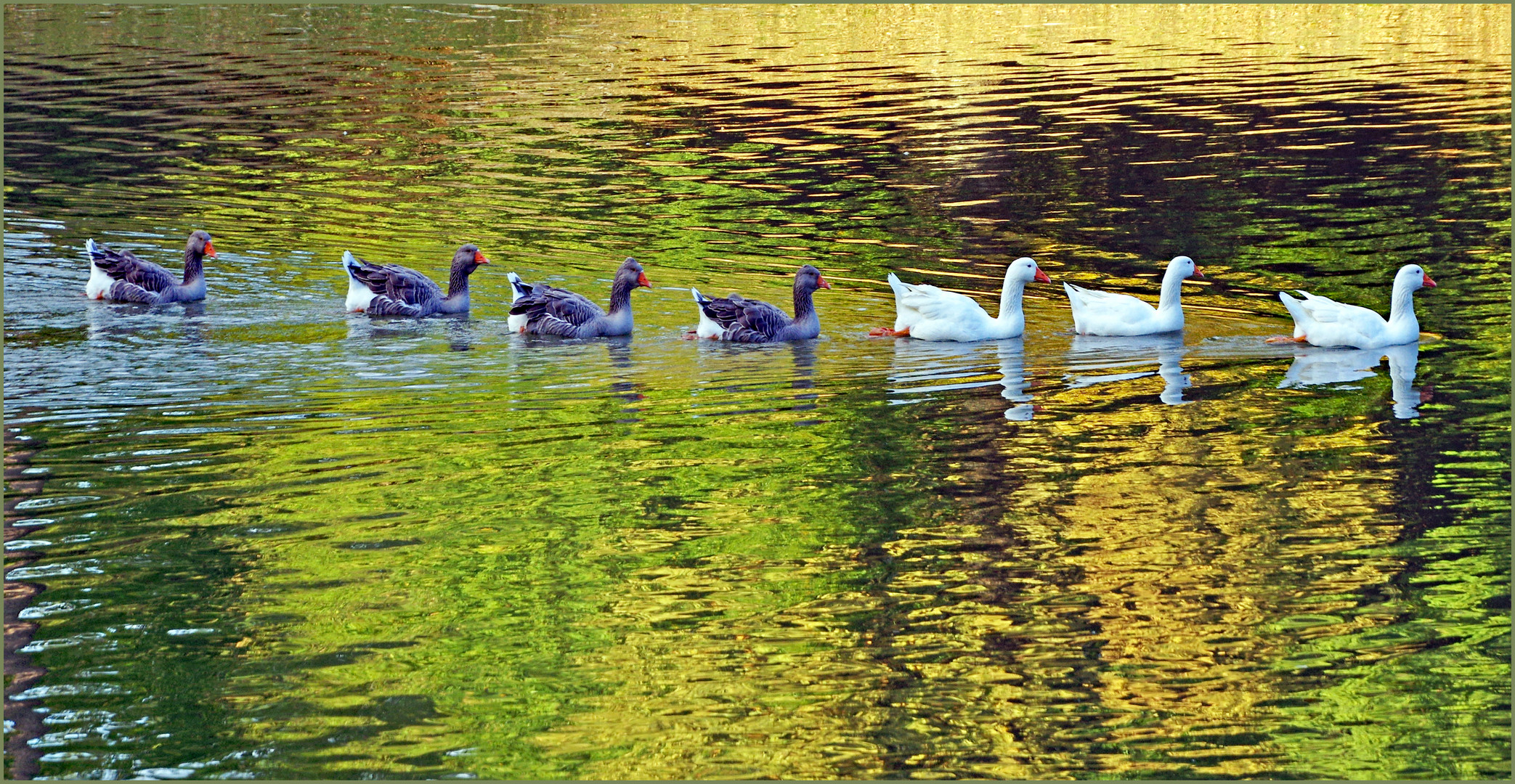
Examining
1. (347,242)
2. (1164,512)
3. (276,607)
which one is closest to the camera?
(276,607)

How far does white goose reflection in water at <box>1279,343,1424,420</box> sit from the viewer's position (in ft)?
52.6

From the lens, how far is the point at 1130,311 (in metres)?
18.7

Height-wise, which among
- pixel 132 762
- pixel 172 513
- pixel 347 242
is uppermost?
pixel 347 242

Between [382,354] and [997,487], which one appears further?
[382,354]

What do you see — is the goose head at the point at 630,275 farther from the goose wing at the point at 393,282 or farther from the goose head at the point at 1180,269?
the goose head at the point at 1180,269

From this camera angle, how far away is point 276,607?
10.7 metres

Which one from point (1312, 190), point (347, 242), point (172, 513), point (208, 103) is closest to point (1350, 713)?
point (172, 513)

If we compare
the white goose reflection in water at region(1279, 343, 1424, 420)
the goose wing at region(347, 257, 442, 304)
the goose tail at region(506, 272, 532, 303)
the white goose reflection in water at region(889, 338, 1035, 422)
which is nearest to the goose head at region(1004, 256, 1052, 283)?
the white goose reflection in water at region(889, 338, 1035, 422)

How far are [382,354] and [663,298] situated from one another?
448cm

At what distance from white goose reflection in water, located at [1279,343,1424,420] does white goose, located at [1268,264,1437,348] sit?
0.12 metres

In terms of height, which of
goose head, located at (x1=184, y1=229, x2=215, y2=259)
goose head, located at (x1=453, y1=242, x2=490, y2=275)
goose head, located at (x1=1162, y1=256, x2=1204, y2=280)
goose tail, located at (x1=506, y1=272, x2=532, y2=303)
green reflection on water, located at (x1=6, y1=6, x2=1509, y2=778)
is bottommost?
green reflection on water, located at (x1=6, y1=6, x2=1509, y2=778)

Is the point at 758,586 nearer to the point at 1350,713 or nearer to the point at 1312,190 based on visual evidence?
the point at 1350,713

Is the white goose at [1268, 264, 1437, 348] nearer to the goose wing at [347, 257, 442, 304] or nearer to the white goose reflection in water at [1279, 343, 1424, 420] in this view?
the white goose reflection in water at [1279, 343, 1424, 420]

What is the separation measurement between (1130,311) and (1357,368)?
8.49 ft
